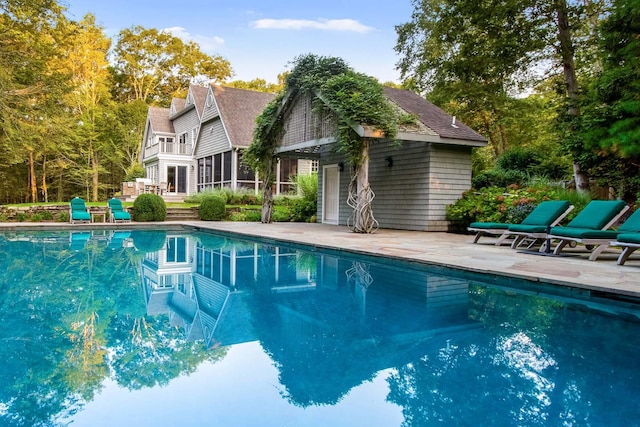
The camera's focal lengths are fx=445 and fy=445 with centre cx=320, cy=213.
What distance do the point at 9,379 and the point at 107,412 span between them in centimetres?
84

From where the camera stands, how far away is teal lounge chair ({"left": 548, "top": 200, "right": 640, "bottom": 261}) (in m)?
6.61

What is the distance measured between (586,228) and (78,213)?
14510mm

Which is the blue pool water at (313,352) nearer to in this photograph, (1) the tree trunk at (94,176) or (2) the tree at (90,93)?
(1) the tree trunk at (94,176)

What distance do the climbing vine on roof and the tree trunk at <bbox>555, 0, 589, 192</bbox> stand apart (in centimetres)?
520

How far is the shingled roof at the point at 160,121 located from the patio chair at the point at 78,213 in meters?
13.3

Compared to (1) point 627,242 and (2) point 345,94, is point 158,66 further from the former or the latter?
(1) point 627,242

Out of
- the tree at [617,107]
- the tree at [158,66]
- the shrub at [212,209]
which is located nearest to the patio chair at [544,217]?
the tree at [617,107]

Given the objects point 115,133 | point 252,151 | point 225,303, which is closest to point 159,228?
point 252,151

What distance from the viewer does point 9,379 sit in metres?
2.71

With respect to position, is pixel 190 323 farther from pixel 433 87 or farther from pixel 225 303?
pixel 433 87

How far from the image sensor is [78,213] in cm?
1482

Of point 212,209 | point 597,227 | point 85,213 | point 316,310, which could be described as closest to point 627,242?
point 597,227

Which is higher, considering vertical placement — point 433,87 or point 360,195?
point 433,87

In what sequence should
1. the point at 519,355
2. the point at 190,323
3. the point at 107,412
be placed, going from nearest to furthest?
the point at 107,412, the point at 519,355, the point at 190,323
